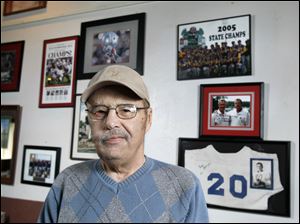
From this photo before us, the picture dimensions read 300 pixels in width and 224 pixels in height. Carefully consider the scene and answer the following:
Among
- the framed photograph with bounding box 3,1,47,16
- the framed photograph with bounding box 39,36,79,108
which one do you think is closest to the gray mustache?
the framed photograph with bounding box 39,36,79,108

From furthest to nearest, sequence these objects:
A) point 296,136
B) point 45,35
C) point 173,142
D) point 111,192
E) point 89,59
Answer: point 45,35
point 89,59
point 173,142
point 296,136
point 111,192

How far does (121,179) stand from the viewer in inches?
24.2

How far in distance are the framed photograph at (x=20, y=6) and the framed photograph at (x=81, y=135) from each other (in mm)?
734

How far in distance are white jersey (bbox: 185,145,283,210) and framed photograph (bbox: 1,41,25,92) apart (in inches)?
51.2

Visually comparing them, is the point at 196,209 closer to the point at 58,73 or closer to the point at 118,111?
the point at 118,111

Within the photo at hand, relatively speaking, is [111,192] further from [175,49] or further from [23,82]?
[23,82]

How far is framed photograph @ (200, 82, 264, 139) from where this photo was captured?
48.1 inches

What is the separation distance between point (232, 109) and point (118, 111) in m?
0.80

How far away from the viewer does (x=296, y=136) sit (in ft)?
3.78

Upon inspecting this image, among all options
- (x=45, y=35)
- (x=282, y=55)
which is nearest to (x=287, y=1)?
(x=282, y=55)

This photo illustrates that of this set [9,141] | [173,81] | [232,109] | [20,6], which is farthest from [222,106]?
[20,6]

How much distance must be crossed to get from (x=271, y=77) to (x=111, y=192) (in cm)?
93

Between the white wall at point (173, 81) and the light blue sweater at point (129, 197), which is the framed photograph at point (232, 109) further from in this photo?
the light blue sweater at point (129, 197)

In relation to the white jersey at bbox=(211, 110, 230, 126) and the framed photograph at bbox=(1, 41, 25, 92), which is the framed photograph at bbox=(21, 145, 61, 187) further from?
the white jersey at bbox=(211, 110, 230, 126)
